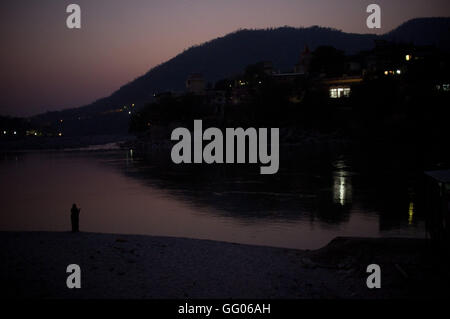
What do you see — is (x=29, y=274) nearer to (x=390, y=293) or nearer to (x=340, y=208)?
(x=390, y=293)

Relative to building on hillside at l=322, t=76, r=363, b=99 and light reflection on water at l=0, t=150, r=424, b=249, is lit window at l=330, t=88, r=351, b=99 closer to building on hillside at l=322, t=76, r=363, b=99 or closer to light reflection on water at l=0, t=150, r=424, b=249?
building on hillside at l=322, t=76, r=363, b=99

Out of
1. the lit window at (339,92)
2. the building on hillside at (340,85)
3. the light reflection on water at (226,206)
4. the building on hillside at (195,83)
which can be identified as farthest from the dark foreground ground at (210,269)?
the building on hillside at (195,83)

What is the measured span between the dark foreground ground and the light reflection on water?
3.09m

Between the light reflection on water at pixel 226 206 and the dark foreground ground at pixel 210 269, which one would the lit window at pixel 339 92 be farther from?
the dark foreground ground at pixel 210 269

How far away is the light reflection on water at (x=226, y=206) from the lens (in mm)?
16141

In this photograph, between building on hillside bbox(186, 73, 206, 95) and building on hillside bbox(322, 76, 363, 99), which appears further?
Answer: building on hillside bbox(186, 73, 206, 95)

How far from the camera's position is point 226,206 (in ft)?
70.8

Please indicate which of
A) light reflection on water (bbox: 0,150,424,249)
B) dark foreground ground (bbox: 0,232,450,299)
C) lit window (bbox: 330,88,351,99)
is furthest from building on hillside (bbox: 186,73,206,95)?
dark foreground ground (bbox: 0,232,450,299)

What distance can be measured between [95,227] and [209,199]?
794 cm

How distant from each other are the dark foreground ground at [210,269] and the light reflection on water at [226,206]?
3.09m

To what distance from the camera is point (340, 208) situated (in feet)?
66.4

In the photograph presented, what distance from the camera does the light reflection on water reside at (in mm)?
16141

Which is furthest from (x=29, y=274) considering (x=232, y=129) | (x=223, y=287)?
(x=232, y=129)

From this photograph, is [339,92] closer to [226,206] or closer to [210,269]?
[226,206]
